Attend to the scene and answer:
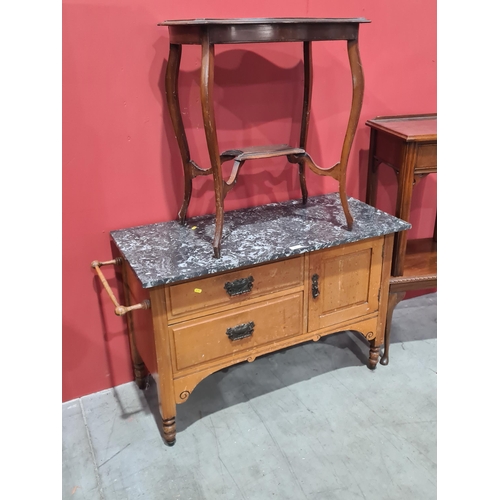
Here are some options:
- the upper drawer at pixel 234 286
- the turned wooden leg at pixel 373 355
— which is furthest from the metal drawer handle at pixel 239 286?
the turned wooden leg at pixel 373 355

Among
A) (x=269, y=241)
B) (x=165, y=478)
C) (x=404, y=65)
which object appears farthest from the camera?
(x=404, y=65)

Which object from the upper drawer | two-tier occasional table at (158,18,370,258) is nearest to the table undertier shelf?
two-tier occasional table at (158,18,370,258)

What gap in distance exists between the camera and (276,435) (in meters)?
1.89

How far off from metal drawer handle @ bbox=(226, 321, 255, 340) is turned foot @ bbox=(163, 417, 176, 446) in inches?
15.1

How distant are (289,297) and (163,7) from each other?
1180 millimetres

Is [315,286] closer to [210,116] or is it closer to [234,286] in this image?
[234,286]

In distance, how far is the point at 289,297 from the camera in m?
1.88


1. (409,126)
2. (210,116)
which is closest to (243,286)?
(210,116)

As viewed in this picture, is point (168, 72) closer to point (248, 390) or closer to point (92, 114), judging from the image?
point (92, 114)

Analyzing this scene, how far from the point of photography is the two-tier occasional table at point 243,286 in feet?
5.50

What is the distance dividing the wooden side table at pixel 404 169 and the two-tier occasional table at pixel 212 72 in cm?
32

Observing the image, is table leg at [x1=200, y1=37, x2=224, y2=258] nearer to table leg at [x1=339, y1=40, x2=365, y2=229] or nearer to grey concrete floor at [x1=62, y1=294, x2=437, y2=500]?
table leg at [x1=339, y1=40, x2=365, y2=229]

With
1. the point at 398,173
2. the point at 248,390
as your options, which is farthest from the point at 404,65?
the point at 248,390

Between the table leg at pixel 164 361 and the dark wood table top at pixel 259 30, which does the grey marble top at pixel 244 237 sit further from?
the dark wood table top at pixel 259 30
